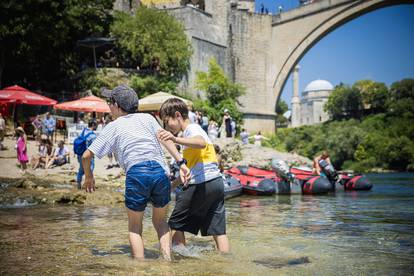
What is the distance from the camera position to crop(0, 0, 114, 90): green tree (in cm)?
2256

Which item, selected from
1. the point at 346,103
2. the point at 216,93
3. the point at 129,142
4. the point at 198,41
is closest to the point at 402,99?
the point at 346,103

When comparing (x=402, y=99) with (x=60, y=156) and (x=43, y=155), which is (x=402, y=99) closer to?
(x=60, y=156)

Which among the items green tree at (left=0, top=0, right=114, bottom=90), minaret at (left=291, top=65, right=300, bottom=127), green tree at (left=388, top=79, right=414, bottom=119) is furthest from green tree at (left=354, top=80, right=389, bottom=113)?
green tree at (left=0, top=0, right=114, bottom=90)

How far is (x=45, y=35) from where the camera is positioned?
2348 cm

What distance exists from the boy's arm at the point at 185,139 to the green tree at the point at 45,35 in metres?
21.2

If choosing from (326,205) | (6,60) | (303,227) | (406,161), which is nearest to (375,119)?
(406,161)

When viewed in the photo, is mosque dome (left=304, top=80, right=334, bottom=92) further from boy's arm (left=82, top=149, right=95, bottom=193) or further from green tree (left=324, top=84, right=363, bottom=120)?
boy's arm (left=82, top=149, right=95, bottom=193)

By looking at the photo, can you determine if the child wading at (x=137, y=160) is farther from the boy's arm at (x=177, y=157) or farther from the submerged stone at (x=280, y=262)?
the submerged stone at (x=280, y=262)

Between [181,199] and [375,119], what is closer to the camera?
[181,199]

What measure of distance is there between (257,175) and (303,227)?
7.08 meters

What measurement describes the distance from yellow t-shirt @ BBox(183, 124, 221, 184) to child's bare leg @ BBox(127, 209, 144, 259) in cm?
60

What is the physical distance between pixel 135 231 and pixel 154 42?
24.7 m

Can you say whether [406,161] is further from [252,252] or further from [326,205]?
[252,252]

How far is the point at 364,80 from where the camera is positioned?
61.8m
